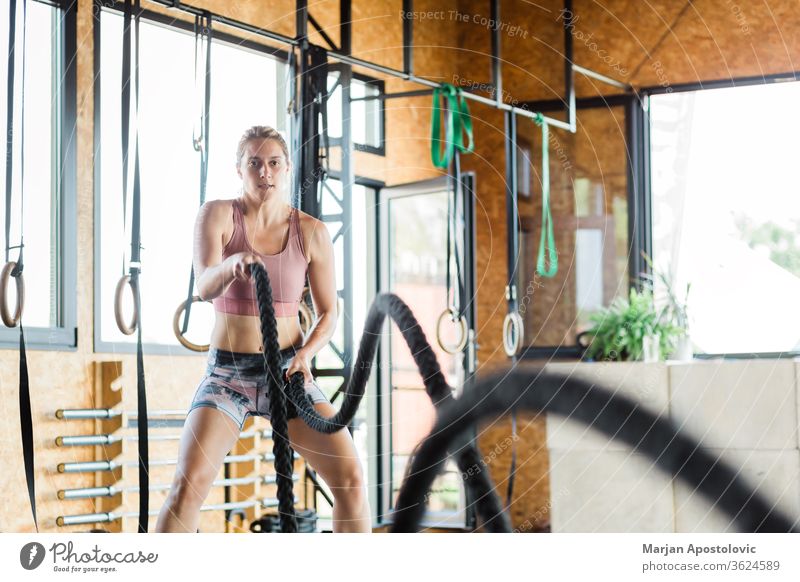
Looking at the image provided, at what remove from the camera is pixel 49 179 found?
3135 mm

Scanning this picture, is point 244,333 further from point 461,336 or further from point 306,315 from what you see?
point 461,336

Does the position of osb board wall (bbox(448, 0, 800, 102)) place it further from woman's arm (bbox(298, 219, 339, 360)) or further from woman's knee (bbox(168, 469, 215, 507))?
woman's knee (bbox(168, 469, 215, 507))

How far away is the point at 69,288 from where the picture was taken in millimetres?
3180

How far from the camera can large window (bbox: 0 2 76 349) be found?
3.04 meters

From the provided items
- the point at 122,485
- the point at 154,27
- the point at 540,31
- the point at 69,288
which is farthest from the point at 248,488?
the point at 540,31

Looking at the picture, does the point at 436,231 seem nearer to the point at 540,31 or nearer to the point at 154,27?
the point at 540,31

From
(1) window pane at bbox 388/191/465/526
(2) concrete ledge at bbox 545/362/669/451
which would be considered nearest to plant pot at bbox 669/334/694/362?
(2) concrete ledge at bbox 545/362/669/451

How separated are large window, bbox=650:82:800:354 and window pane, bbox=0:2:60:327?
273 centimetres

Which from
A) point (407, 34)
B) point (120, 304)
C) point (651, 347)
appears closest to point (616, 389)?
point (651, 347)

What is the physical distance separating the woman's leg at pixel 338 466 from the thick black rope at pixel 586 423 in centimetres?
64

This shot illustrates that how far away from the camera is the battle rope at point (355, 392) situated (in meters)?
1.65

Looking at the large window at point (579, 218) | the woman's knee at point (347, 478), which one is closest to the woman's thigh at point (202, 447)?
the woman's knee at point (347, 478)

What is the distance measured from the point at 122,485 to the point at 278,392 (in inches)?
56.4

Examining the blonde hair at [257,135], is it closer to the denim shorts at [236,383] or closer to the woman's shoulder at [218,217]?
the woman's shoulder at [218,217]
